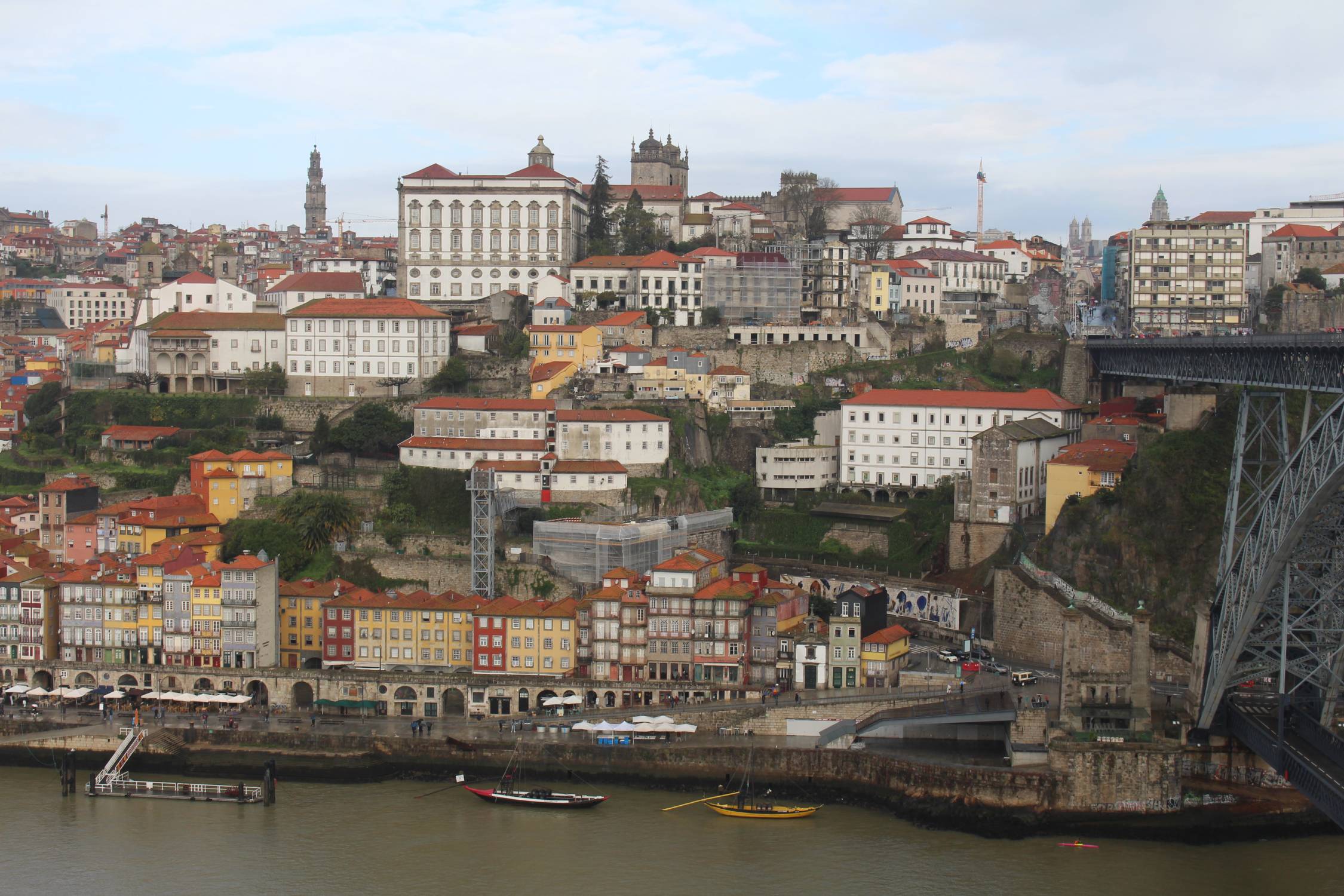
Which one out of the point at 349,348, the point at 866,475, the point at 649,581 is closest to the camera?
the point at 649,581

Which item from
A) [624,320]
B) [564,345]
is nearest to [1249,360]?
[564,345]

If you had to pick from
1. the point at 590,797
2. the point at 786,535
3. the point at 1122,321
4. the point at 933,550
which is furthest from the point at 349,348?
the point at 1122,321

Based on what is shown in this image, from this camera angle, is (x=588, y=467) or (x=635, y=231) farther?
(x=635, y=231)

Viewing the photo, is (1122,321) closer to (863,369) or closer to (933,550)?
(863,369)

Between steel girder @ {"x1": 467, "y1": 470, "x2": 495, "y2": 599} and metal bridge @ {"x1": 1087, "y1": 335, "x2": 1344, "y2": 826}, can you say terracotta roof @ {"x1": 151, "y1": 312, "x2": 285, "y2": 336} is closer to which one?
steel girder @ {"x1": 467, "y1": 470, "x2": 495, "y2": 599}

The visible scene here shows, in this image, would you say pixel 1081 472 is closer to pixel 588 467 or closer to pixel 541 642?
pixel 588 467

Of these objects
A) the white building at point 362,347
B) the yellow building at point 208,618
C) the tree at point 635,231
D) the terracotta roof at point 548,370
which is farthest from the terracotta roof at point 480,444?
the tree at point 635,231
